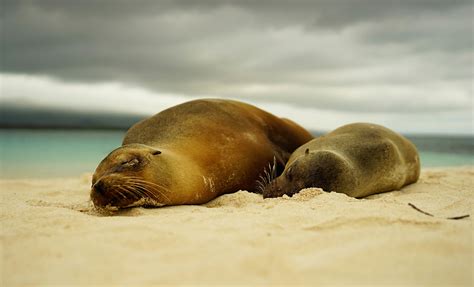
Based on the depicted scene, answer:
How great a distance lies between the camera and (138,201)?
12.7ft

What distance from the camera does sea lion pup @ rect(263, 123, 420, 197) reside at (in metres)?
4.39

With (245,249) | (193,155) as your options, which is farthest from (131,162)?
(245,249)

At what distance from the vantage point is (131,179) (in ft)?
12.8

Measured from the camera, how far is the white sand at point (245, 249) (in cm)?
194

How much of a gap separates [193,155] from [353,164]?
1580mm

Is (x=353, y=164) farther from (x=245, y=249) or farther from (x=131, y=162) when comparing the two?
(x=245, y=249)

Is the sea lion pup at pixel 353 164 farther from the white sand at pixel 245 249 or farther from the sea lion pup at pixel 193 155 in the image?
the white sand at pixel 245 249

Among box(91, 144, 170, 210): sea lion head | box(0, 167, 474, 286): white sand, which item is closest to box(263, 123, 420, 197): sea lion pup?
box(91, 144, 170, 210): sea lion head

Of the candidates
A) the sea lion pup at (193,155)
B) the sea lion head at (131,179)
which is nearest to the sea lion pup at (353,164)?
the sea lion pup at (193,155)

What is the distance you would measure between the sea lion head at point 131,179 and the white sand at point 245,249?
0.70 meters

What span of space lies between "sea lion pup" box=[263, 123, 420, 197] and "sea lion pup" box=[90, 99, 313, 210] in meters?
0.45

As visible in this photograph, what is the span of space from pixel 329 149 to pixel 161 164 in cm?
179

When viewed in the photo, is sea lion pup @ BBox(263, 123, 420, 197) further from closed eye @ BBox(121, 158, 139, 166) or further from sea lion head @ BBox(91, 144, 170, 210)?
closed eye @ BBox(121, 158, 139, 166)

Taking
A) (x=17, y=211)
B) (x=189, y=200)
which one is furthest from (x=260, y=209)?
(x=17, y=211)
